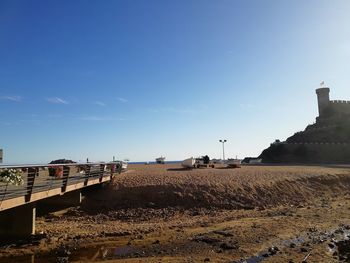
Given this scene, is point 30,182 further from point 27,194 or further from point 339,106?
point 339,106

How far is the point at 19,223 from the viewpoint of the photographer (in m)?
15.7

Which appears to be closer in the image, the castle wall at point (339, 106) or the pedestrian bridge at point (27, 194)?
the pedestrian bridge at point (27, 194)

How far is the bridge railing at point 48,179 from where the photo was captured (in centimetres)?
1305

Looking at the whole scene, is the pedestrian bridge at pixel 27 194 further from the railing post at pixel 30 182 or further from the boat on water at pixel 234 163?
the boat on water at pixel 234 163

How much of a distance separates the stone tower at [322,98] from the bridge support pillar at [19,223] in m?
99.1

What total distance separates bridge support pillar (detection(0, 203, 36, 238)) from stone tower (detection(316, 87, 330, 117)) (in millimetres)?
99120

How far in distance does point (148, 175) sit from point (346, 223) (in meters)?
14.4

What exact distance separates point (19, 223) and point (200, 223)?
853cm

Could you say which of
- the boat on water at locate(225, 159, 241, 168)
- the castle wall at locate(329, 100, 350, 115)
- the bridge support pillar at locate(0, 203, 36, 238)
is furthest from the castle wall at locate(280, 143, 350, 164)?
the bridge support pillar at locate(0, 203, 36, 238)

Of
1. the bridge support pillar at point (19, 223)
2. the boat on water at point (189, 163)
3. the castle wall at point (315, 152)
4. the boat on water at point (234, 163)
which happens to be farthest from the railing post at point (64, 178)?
the castle wall at point (315, 152)

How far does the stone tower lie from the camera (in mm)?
102037

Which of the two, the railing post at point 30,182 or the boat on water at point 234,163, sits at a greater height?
the boat on water at point 234,163

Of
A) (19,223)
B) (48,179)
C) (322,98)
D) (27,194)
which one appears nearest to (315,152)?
(322,98)

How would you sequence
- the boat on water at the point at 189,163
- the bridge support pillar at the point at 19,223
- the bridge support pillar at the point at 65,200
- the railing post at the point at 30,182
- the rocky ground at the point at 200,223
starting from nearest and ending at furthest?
the rocky ground at the point at 200,223 < the railing post at the point at 30,182 < the bridge support pillar at the point at 19,223 < the bridge support pillar at the point at 65,200 < the boat on water at the point at 189,163
